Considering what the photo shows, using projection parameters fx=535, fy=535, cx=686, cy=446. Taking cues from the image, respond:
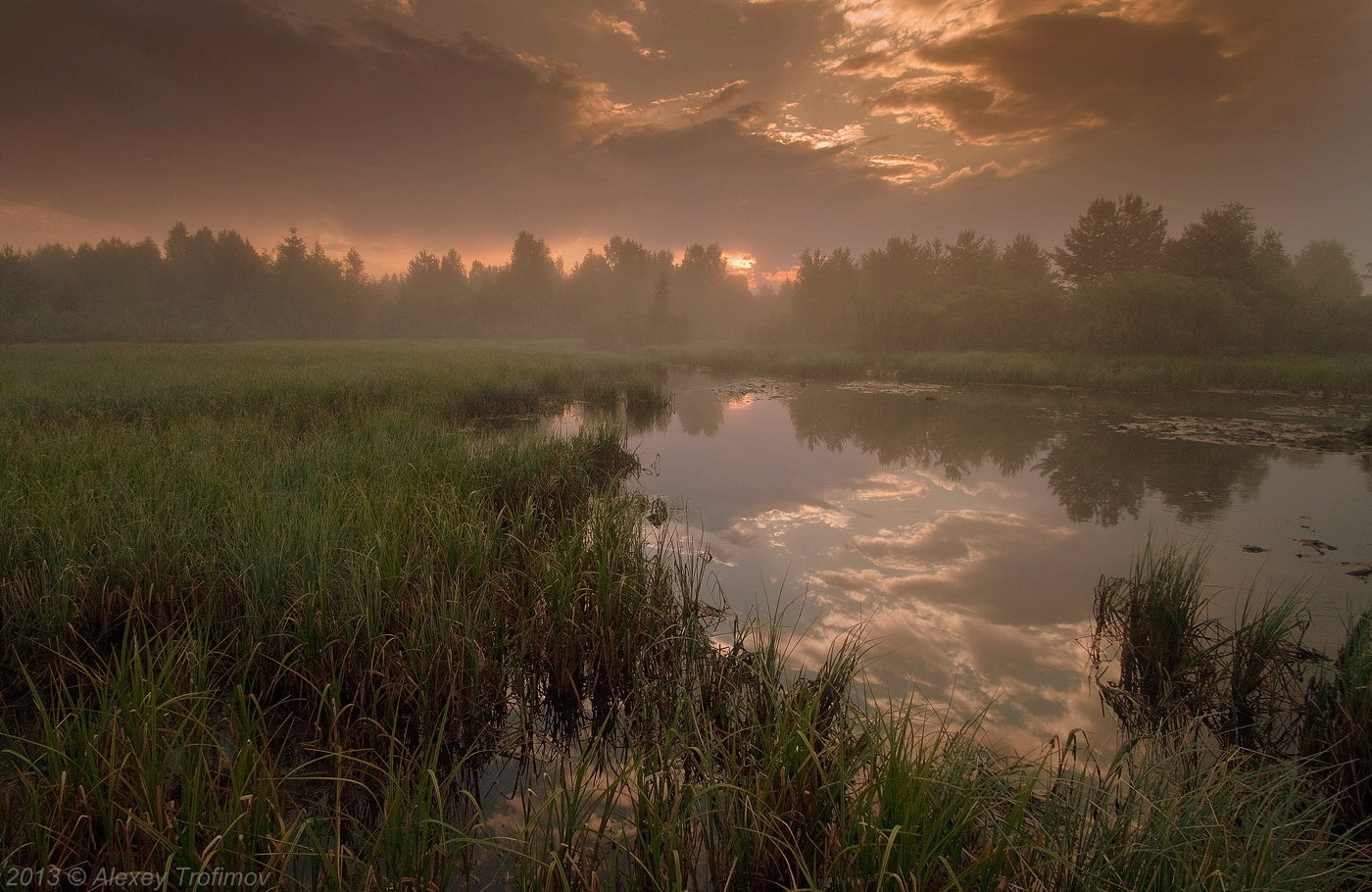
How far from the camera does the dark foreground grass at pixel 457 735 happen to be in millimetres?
1799

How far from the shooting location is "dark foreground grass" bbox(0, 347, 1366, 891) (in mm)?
1799

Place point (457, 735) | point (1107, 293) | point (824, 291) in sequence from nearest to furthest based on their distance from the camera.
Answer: point (457, 735) < point (1107, 293) < point (824, 291)

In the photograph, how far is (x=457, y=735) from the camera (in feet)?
9.59

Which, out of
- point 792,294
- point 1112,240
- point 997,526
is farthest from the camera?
point 792,294

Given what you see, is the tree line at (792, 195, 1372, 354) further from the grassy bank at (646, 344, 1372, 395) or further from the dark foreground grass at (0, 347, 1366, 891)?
the dark foreground grass at (0, 347, 1366, 891)

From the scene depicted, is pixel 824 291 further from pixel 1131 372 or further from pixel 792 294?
pixel 1131 372

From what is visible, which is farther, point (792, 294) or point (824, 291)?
point (792, 294)

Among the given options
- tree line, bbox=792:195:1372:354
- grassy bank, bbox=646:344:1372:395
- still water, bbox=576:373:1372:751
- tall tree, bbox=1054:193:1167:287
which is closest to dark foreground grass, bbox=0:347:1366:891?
still water, bbox=576:373:1372:751

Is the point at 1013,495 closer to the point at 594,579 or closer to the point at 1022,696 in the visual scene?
the point at 1022,696

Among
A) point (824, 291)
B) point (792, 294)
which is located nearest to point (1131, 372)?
point (824, 291)

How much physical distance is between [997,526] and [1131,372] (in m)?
21.1

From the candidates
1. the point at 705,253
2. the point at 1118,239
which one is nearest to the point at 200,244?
the point at 705,253

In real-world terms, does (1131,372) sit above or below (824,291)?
below

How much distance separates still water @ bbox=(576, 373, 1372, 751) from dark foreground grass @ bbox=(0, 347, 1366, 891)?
2.53ft
